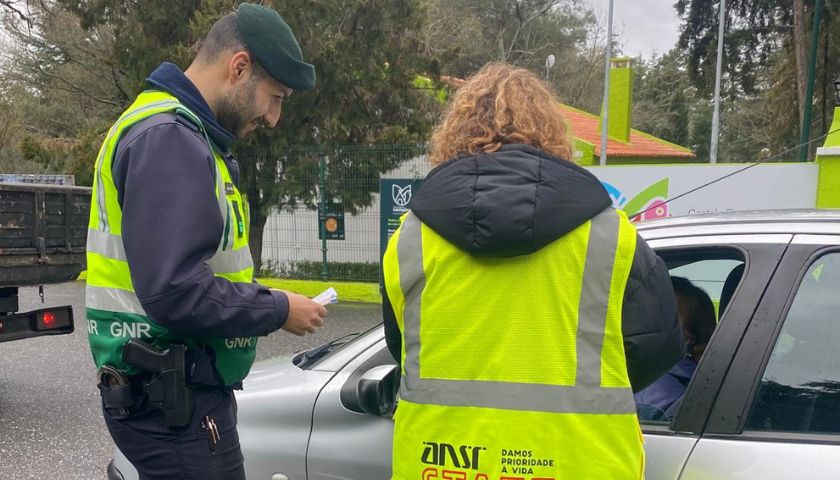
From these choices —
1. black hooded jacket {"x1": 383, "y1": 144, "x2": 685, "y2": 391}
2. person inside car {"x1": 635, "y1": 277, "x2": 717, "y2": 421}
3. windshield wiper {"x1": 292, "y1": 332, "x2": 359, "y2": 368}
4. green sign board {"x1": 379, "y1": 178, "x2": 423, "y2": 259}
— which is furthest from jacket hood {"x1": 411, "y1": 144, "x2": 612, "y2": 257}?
green sign board {"x1": 379, "y1": 178, "x2": 423, "y2": 259}

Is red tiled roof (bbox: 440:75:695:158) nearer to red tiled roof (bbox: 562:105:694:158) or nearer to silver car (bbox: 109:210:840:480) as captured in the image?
red tiled roof (bbox: 562:105:694:158)

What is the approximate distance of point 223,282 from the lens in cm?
158

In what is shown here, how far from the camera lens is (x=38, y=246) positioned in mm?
4934

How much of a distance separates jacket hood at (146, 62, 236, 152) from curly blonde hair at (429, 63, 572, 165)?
0.57 meters

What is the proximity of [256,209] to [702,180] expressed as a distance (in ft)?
22.6

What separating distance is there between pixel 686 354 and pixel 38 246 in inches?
181

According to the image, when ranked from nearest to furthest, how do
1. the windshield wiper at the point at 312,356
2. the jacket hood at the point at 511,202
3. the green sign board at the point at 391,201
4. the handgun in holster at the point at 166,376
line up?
the jacket hood at the point at 511,202 → the handgun in holster at the point at 166,376 → the windshield wiper at the point at 312,356 → the green sign board at the point at 391,201

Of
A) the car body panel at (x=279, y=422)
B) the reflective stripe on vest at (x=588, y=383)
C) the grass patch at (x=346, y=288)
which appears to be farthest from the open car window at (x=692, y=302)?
the grass patch at (x=346, y=288)

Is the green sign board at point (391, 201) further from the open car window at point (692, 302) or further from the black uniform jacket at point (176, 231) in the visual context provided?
the black uniform jacket at point (176, 231)

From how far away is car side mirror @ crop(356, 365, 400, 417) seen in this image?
6.86 feet

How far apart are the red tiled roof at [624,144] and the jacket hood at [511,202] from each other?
18633mm

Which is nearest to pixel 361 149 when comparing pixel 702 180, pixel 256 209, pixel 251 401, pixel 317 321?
pixel 256 209

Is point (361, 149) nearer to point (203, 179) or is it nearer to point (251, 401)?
point (251, 401)

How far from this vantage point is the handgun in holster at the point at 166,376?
160 centimetres
